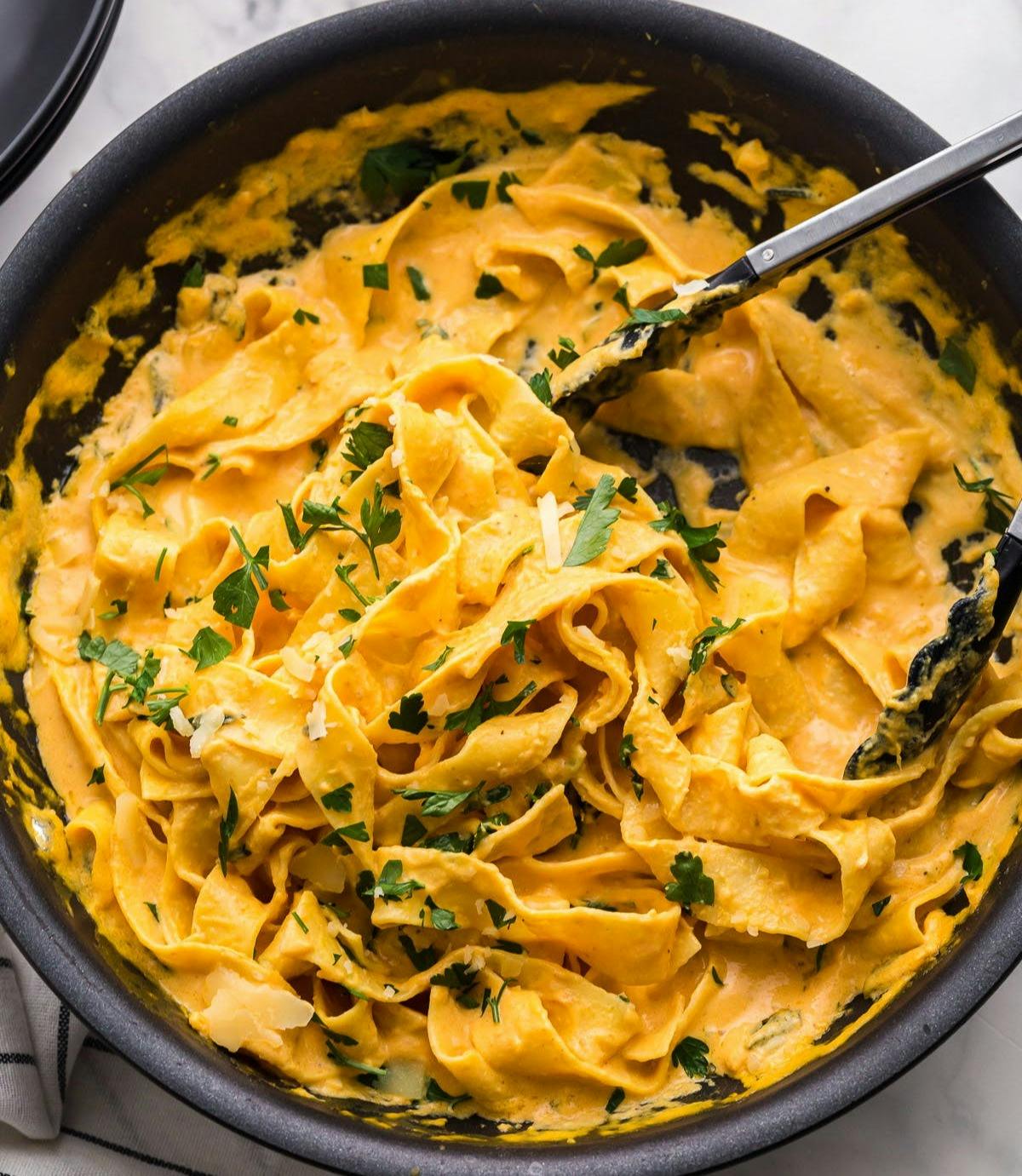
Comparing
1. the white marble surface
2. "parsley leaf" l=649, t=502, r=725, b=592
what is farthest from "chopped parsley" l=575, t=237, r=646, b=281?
the white marble surface

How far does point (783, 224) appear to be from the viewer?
3.85 metres

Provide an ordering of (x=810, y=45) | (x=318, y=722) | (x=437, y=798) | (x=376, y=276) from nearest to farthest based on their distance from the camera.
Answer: (x=318, y=722) < (x=437, y=798) < (x=376, y=276) < (x=810, y=45)

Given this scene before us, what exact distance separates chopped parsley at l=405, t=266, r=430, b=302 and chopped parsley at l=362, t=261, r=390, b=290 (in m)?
0.10

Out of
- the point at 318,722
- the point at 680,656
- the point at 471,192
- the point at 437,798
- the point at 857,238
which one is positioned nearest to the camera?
the point at 318,722

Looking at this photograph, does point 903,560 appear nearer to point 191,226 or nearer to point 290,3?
point 191,226

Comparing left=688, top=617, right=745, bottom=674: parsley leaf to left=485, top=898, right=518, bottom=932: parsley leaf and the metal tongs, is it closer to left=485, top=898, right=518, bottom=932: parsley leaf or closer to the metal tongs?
the metal tongs

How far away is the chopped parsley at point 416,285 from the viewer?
3879 millimetres

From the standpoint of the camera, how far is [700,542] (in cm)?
366

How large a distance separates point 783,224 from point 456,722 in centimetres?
160

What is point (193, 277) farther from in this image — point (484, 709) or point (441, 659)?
point (484, 709)

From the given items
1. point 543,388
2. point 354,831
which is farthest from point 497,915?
point 543,388

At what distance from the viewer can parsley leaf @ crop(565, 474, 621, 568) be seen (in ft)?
11.2

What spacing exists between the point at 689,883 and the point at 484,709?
0.62m

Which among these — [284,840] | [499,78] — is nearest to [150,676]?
[284,840]
